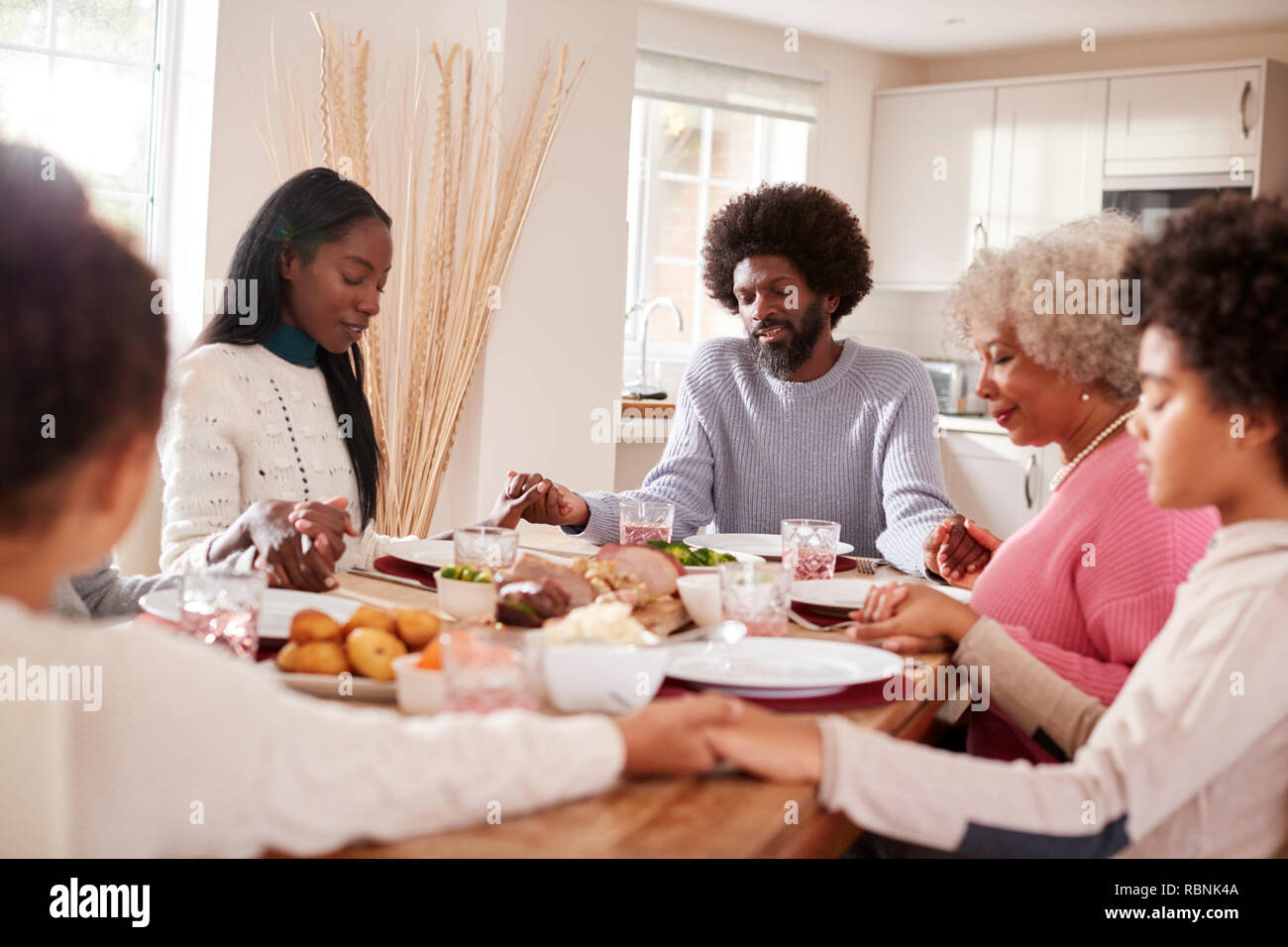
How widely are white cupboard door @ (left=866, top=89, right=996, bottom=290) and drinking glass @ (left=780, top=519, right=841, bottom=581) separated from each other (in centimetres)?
406

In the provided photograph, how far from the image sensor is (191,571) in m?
1.20

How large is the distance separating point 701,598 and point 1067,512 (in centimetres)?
47

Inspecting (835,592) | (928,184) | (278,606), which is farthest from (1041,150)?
(278,606)

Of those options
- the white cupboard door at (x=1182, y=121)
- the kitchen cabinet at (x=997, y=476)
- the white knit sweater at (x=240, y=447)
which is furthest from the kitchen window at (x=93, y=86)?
the white cupboard door at (x=1182, y=121)

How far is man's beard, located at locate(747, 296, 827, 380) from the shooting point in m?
2.72

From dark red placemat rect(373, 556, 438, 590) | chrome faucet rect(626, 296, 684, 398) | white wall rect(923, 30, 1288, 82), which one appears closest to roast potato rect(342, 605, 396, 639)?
dark red placemat rect(373, 556, 438, 590)

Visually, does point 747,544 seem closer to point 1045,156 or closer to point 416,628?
point 416,628

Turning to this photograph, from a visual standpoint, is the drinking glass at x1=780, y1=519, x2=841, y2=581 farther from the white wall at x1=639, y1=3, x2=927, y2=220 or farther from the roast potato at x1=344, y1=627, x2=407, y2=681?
the white wall at x1=639, y1=3, x2=927, y2=220

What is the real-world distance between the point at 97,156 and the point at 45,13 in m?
0.40

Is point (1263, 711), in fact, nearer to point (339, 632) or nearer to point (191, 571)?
point (339, 632)

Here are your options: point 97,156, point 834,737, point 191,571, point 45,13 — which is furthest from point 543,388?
point 834,737

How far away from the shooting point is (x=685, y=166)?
18.1 ft

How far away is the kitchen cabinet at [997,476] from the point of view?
5.26 metres

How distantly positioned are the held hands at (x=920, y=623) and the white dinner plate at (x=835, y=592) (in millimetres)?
146
